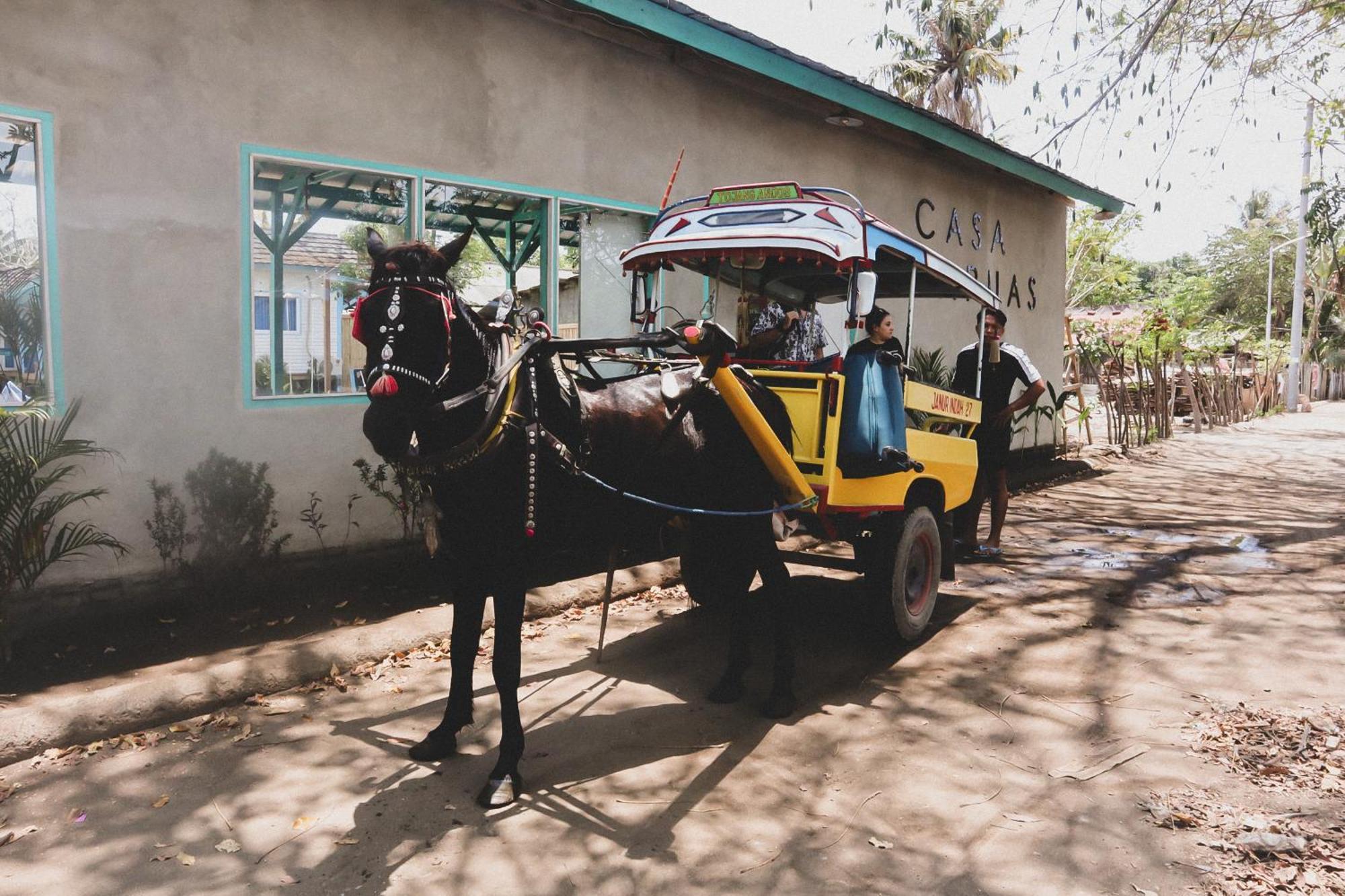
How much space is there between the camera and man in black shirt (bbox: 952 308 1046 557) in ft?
26.4

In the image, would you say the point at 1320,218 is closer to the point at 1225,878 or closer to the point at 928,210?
the point at 928,210

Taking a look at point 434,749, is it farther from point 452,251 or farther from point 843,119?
point 843,119

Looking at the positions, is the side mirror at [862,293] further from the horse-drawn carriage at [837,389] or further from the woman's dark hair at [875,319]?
the woman's dark hair at [875,319]

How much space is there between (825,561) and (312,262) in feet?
12.9

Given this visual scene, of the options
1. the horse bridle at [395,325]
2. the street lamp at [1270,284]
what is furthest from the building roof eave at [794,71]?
the street lamp at [1270,284]

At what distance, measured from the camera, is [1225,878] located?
126 inches

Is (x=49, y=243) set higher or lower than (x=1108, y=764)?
higher

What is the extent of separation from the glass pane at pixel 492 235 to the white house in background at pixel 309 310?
2.51ft

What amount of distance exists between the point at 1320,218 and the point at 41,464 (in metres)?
16.1

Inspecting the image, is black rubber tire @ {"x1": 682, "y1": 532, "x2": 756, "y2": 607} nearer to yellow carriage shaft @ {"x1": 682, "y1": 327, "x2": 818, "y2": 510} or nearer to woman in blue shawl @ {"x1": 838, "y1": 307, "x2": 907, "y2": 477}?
yellow carriage shaft @ {"x1": 682, "y1": 327, "x2": 818, "y2": 510}

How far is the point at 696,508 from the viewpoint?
183 inches

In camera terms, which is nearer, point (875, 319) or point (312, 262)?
point (875, 319)

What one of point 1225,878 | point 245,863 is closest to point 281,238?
point 245,863

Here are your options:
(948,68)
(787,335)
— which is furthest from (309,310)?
(948,68)
